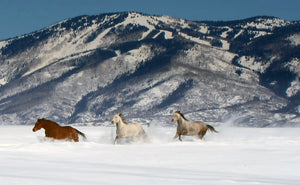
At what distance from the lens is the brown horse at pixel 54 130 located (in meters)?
21.2

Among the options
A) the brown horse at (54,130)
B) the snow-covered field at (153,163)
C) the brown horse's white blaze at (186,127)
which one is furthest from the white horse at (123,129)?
the brown horse's white blaze at (186,127)

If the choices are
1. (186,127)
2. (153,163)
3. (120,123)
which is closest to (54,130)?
(120,123)

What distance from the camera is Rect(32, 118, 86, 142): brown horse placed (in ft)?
69.7

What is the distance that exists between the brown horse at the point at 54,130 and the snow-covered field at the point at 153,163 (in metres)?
0.35

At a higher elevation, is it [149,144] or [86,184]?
[149,144]

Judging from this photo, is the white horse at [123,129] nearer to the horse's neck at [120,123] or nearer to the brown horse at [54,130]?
the horse's neck at [120,123]

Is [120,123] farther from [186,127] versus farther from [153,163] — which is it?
[153,163]

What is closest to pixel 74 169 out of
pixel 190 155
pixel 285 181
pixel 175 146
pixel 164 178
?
pixel 164 178

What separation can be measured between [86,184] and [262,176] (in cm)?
421

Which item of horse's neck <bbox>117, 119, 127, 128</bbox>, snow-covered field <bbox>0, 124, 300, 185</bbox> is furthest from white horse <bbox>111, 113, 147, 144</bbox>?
snow-covered field <bbox>0, 124, 300, 185</bbox>

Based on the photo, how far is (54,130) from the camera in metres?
21.2

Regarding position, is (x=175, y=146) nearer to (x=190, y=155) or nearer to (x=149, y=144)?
(x=149, y=144)

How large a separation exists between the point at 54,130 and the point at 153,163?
6851 millimetres

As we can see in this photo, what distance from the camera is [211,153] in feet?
59.2
